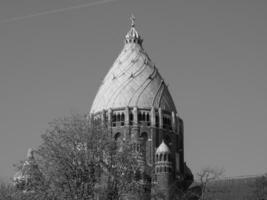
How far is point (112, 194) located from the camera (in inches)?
1404

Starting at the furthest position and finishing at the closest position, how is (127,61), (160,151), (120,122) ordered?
(127,61), (120,122), (160,151)

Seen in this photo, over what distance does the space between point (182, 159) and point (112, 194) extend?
124 feet

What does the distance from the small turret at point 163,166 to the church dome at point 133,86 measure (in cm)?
691

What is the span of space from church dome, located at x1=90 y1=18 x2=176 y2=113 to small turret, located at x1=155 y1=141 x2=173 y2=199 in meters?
6.91

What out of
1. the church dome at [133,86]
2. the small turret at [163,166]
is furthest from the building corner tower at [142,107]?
the small turret at [163,166]

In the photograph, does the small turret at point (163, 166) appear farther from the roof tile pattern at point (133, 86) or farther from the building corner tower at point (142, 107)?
the roof tile pattern at point (133, 86)

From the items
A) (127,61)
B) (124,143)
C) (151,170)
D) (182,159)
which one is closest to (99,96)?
(127,61)

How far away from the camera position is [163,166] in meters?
64.4

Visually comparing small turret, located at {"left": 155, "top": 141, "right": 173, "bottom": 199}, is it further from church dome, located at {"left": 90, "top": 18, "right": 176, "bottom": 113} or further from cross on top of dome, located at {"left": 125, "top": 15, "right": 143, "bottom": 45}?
cross on top of dome, located at {"left": 125, "top": 15, "right": 143, "bottom": 45}

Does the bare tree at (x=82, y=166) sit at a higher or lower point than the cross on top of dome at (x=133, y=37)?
lower

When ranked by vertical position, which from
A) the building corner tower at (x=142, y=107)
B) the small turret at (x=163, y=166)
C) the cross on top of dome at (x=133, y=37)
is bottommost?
the small turret at (x=163, y=166)

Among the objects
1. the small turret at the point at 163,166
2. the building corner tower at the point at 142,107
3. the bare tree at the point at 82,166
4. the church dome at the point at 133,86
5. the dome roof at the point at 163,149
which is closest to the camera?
the bare tree at the point at 82,166

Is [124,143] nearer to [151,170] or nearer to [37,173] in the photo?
[37,173]

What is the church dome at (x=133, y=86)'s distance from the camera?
7156 centimetres
